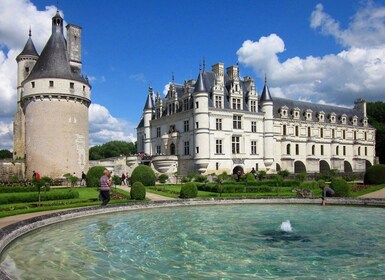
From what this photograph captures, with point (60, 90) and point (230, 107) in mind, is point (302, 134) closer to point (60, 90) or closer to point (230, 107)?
point (230, 107)

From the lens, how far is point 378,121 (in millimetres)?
75438

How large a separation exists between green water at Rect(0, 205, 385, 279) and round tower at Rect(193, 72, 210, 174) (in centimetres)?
2758

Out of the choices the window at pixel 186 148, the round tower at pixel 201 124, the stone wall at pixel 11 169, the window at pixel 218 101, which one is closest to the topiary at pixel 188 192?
the round tower at pixel 201 124

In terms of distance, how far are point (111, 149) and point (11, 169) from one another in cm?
6075

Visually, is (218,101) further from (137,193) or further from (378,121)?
(378,121)

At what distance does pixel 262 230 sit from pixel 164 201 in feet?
27.6

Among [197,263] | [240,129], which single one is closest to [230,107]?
[240,129]

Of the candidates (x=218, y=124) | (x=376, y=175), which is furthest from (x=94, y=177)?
(x=376, y=175)

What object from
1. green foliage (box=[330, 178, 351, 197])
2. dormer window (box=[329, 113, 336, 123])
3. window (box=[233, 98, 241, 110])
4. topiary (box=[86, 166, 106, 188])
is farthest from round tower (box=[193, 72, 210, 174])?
dormer window (box=[329, 113, 336, 123])

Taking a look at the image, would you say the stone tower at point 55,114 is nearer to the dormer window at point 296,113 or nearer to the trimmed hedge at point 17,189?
the trimmed hedge at point 17,189

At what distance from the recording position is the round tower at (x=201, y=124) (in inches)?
1724

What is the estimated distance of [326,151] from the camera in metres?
58.9

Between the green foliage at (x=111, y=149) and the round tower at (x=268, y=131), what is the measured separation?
171 ft

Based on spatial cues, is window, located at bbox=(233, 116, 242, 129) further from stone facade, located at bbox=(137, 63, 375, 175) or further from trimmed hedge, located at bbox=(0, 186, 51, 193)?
trimmed hedge, located at bbox=(0, 186, 51, 193)
